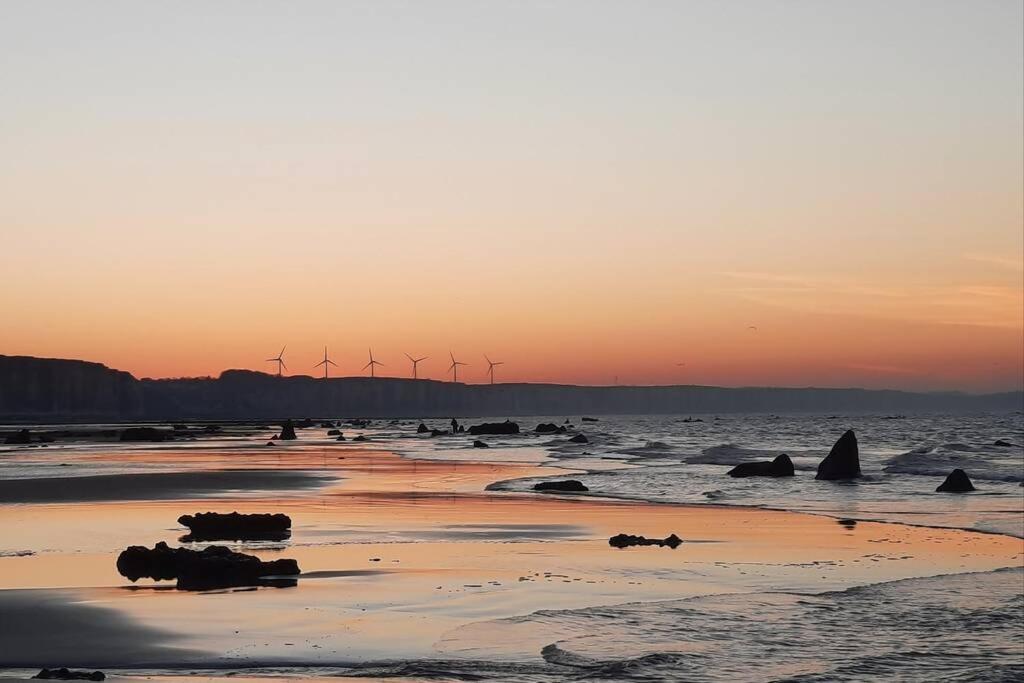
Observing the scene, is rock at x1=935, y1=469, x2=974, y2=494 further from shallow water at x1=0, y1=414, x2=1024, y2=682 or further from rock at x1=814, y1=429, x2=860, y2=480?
rock at x1=814, y1=429, x2=860, y2=480

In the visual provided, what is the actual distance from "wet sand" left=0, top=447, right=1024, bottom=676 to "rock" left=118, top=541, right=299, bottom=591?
419mm

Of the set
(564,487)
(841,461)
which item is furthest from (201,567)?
(841,461)

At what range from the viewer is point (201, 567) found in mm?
18328

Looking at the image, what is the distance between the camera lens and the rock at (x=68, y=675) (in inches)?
454

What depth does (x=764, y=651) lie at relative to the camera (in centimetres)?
1343

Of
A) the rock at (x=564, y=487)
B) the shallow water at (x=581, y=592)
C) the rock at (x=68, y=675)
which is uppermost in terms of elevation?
the rock at (x=68, y=675)

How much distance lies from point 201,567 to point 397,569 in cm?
320

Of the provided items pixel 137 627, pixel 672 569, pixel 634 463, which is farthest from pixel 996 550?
pixel 634 463

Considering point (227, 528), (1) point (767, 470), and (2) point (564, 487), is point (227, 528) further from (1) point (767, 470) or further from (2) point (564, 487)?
(1) point (767, 470)

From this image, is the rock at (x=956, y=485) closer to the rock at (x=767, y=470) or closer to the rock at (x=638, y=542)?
the rock at (x=767, y=470)

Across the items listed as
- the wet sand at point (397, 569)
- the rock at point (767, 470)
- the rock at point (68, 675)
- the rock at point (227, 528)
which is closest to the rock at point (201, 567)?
the wet sand at point (397, 569)

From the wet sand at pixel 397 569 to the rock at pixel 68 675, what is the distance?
2.47ft

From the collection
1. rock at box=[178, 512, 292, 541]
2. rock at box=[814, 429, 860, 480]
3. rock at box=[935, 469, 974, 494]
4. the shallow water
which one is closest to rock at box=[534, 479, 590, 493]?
the shallow water

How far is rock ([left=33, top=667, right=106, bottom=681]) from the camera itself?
37.8ft
